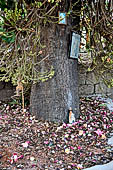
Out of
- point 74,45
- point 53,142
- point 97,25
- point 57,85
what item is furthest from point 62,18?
point 53,142

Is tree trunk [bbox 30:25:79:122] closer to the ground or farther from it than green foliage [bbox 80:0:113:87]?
closer to the ground

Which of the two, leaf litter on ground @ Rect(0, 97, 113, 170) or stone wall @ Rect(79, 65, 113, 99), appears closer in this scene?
leaf litter on ground @ Rect(0, 97, 113, 170)

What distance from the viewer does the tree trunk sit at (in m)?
2.06

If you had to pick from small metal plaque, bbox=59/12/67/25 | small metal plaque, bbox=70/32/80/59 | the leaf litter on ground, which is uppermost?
small metal plaque, bbox=59/12/67/25

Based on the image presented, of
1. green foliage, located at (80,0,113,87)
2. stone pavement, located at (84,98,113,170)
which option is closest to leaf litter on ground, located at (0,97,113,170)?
stone pavement, located at (84,98,113,170)

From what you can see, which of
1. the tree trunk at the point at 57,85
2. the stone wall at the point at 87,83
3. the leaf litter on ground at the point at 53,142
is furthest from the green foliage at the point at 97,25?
the leaf litter on ground at the point at 53,142

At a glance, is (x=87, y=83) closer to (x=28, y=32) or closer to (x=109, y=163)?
(x=28, y=32)

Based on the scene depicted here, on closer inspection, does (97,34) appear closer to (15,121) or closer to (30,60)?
(30,60)

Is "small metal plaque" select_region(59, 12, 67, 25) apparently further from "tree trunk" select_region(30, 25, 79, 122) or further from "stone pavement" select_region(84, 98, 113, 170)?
"stone pavement" select_region(84, 98, 113, 170)

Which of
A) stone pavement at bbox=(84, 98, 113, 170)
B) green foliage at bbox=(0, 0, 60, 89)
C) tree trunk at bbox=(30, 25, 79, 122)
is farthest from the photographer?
tree trunk at bbox=(30, 25, 79, 122)

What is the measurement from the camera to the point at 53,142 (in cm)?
186

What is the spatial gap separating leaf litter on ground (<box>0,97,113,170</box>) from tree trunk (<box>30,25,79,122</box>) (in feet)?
0.41

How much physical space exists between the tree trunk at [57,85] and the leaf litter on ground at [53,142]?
0.13 meters

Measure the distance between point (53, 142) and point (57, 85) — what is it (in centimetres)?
58
